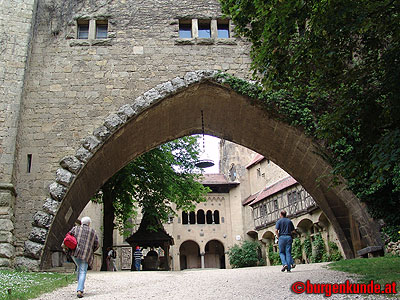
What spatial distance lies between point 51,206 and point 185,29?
572cm

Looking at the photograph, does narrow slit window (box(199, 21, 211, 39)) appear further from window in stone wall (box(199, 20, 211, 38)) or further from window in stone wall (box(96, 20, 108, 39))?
window in stone wall (box(96, 20, 108, 39))

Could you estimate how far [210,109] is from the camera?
10.8 m

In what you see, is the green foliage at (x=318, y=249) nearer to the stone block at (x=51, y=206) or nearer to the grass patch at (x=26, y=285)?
the stone block at (x=51, y=206)

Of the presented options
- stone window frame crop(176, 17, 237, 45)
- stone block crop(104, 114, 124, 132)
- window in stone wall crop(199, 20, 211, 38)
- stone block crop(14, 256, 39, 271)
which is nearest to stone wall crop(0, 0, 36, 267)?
stone block crop(14, 256, 39, 271)

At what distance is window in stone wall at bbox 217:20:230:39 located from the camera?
35.8 ft

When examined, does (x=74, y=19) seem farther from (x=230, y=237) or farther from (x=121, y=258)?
(x=230, y=237)

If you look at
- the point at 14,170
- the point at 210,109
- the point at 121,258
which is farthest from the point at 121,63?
the point at 121,258

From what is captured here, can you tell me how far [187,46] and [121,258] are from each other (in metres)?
20.3

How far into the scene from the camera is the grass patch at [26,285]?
4777 mm

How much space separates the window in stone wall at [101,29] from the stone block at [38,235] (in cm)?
517

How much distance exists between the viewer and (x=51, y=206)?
857 centimetres

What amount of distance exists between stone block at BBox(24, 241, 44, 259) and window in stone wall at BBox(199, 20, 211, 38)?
6477mm

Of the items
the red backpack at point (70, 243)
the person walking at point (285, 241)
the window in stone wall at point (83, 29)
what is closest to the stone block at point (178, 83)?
the window in stone wall at point (83, 29)

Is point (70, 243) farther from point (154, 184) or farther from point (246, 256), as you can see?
point (246, 256)
